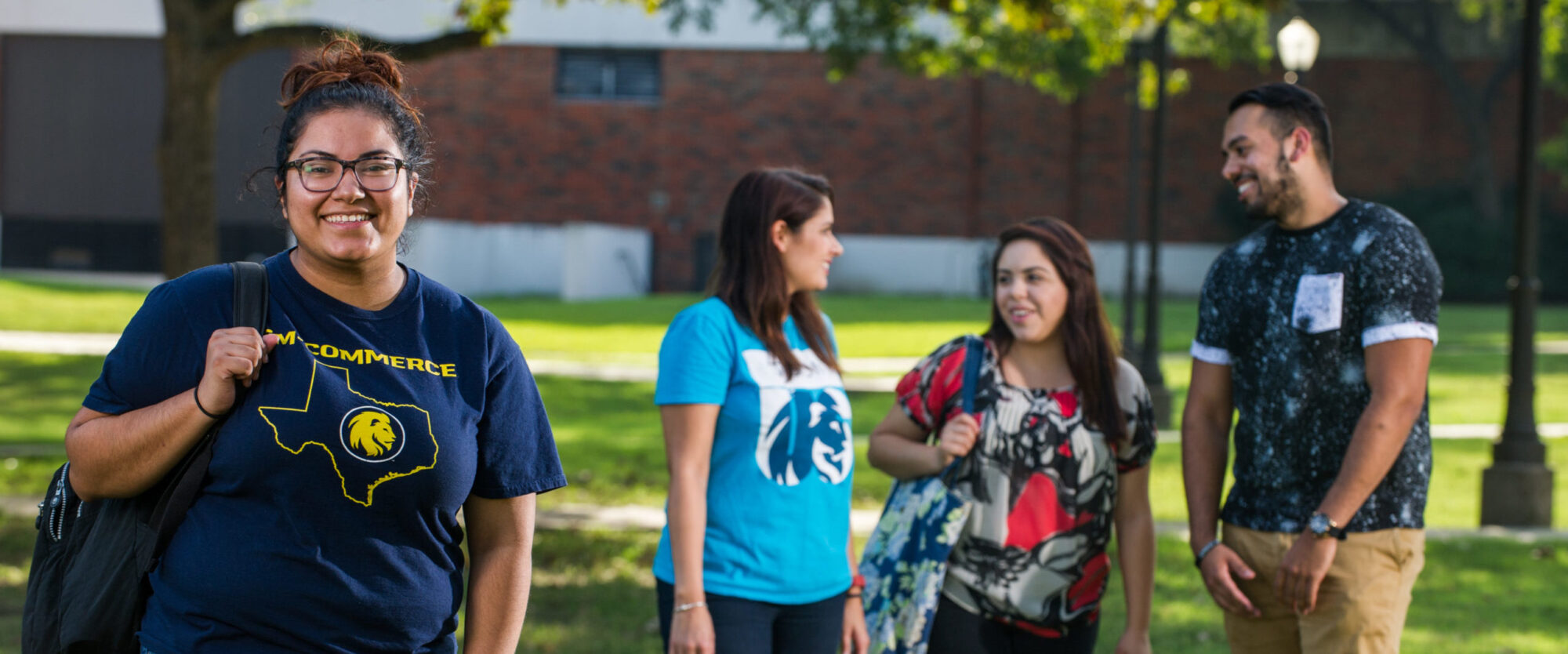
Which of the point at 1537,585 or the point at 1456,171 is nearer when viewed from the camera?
the point at 1537,585

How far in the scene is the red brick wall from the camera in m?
38.7

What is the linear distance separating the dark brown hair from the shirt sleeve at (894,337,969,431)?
1.69m

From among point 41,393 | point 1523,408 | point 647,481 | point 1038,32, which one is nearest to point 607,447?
point 647,481

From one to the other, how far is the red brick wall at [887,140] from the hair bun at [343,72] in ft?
118

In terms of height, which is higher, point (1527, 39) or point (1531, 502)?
point (1527, 39)

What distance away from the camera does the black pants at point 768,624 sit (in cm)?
334

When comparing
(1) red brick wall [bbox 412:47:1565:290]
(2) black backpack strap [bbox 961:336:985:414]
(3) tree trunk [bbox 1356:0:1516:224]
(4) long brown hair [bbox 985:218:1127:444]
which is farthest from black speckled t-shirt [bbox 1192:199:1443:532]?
(3) tree trunk [bbox 1356:0:1516:224]

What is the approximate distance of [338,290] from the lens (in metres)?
2.38

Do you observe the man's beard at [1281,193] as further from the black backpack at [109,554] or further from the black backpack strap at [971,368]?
the black backpack at [109,554]

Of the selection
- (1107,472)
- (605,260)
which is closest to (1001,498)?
(1107,472)

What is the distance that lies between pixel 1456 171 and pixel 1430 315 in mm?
39646

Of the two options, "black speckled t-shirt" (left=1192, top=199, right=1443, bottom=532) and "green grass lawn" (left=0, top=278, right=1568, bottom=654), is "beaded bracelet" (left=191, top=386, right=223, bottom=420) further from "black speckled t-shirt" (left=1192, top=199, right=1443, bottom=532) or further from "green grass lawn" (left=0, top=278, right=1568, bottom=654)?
"green grass lawn" (left=0, top=278, right=1568, bottom=654)

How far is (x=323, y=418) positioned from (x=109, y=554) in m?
0.42

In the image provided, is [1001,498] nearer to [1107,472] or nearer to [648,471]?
[1107,472]
